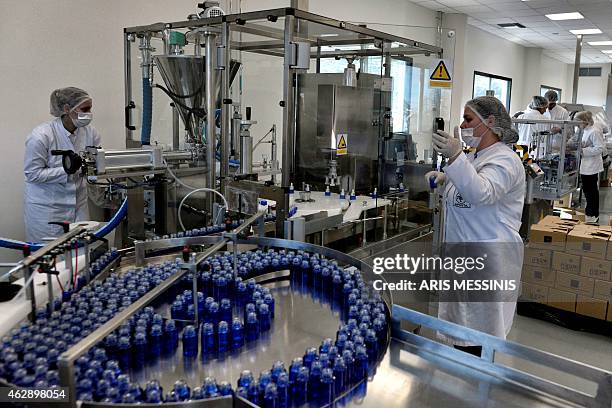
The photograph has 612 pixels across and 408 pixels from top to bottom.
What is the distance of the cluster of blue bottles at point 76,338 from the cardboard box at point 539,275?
8.28ft

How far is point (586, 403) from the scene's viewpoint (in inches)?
39.5

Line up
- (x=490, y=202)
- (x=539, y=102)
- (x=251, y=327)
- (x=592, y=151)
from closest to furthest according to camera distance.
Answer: (x=251, y=327), (x=490, y=202), (x=539, y=102), (x=592, y=151)

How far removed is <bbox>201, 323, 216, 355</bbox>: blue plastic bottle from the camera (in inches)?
45.5

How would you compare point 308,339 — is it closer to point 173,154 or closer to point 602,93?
point 173,154

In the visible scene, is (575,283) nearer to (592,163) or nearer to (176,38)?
(176,38)

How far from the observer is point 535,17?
696cm

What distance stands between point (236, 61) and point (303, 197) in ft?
2.70

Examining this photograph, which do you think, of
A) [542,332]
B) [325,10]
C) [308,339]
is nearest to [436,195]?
[542,332]

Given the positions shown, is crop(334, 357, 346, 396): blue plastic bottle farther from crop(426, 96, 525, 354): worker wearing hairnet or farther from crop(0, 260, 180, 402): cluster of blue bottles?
crop(426, 96, 525, 354): worker wearing hairnet

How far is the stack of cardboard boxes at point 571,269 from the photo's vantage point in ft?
9.59

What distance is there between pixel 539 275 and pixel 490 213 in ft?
5.34

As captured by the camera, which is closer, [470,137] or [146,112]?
[470,137]

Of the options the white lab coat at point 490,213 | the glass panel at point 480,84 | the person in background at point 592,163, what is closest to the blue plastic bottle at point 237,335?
the white lab coat at point 490,213

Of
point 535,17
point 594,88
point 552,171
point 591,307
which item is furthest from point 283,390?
point 594,88
